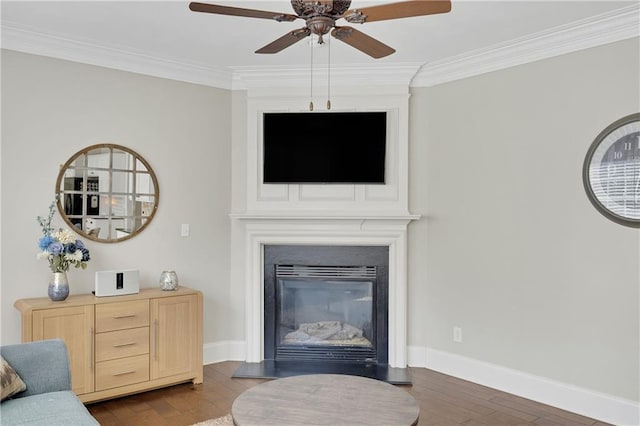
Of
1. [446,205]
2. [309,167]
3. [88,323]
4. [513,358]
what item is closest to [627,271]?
[513,358]

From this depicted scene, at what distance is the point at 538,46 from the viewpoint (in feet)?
11.7

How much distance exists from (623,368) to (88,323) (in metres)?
3.43

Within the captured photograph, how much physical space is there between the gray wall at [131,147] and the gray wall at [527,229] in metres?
1.71

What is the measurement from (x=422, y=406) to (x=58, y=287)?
2556 millimetres

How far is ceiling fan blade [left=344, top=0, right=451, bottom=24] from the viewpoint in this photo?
6.40ft

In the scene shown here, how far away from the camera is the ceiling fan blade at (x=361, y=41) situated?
2145 mm

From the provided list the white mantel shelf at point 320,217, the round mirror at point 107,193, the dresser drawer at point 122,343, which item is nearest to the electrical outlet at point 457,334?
the white mantel shelf at point 320,217

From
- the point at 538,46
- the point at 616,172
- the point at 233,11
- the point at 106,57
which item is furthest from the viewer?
the point at 106,57

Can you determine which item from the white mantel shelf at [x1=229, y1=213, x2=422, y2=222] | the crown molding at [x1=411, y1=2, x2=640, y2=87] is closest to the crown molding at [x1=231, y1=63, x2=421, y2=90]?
the crown molding at [x1=411, y1=2, x2=640, y2=87]

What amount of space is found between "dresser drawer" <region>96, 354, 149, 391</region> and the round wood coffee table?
1.40 m

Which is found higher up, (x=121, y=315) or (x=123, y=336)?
(x=121, y=315)

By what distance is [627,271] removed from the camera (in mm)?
3152

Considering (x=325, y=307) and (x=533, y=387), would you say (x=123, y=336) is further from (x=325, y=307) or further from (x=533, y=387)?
(x=533, y=387)

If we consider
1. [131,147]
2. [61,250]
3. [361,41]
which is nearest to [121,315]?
[61,250]
